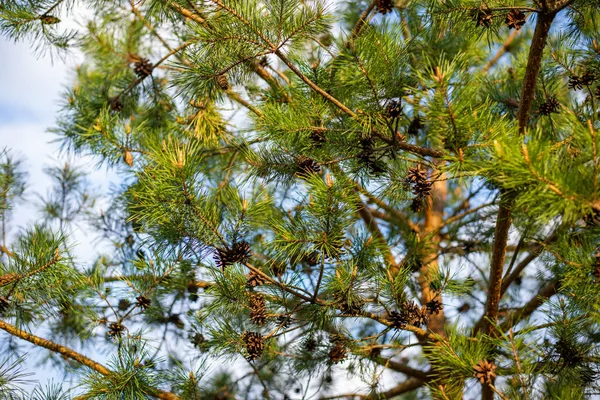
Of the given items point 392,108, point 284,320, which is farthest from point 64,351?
point 392,108

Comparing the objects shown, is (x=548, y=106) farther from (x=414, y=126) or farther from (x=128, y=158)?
(x=128, y=158)

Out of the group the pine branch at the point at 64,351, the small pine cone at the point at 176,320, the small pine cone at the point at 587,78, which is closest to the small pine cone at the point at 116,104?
the small pine cone at the point at 176,320

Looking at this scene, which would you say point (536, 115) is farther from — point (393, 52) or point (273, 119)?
point (273, 119)

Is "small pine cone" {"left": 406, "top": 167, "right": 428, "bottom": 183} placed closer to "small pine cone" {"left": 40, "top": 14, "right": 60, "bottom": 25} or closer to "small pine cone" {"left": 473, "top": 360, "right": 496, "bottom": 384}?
"small pine cone" {"left": 473, "top": 360, "right": 496, "bottom": 384}

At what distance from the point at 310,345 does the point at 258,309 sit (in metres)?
0.36

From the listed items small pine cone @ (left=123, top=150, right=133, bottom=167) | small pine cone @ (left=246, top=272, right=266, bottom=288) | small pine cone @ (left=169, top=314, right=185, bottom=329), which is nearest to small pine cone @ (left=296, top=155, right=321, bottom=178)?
small pine cone @ (left=246, top=272, right=266, bottom=288)

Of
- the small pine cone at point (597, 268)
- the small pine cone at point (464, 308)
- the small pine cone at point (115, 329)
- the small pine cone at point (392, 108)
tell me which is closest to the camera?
the small pine cone at point (597, 268)

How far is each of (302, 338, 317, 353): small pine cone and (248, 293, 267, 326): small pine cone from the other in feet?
1.02

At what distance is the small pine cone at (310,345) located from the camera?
5.10 ft

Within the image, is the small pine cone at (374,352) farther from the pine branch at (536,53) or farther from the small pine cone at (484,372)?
the pine branch at (536,53)

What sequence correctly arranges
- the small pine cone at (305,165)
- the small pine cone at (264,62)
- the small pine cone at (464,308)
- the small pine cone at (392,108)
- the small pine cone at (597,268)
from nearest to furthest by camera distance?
the small pine cone at (597,268)
the small pine cone at (392,108)
the small pine cone at (305,165)
the small pine cone at (264,62)
the small pine cone at (464,308)

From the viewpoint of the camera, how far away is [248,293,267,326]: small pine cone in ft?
4.07

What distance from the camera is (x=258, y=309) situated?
1249 mm

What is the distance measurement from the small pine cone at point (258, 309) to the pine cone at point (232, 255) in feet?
0.34
